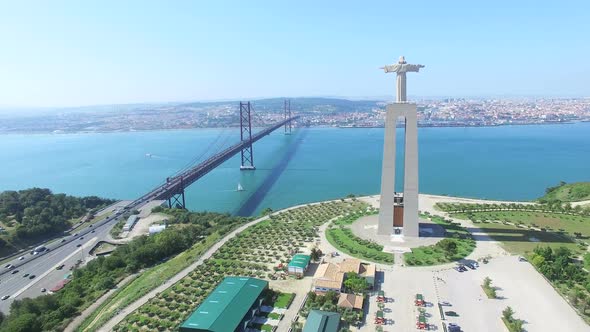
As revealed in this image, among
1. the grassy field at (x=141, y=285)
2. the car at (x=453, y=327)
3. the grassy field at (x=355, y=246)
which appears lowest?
the grassy field at (x=141, y=285)

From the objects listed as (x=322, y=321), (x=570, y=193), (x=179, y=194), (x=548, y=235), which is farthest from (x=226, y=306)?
(x=570, y=193)

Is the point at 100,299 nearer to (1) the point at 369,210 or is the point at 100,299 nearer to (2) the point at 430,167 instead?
(1) the point at 369,210

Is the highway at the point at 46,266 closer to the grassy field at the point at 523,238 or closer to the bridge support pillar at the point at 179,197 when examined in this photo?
the bridge support pillar at the point at 179,197

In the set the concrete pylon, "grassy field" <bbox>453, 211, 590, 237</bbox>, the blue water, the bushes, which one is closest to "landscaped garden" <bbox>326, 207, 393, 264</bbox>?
the concrete pylon

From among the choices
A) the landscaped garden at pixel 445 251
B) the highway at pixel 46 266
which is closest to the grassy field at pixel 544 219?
the landscaped garden at pixel 445 251

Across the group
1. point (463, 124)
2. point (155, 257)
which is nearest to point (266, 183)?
point (155, 257)

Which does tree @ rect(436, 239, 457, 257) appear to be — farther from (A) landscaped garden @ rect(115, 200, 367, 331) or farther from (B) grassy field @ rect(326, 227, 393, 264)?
(A) landscaped garden @ rect(115, 200, 367, 331)
